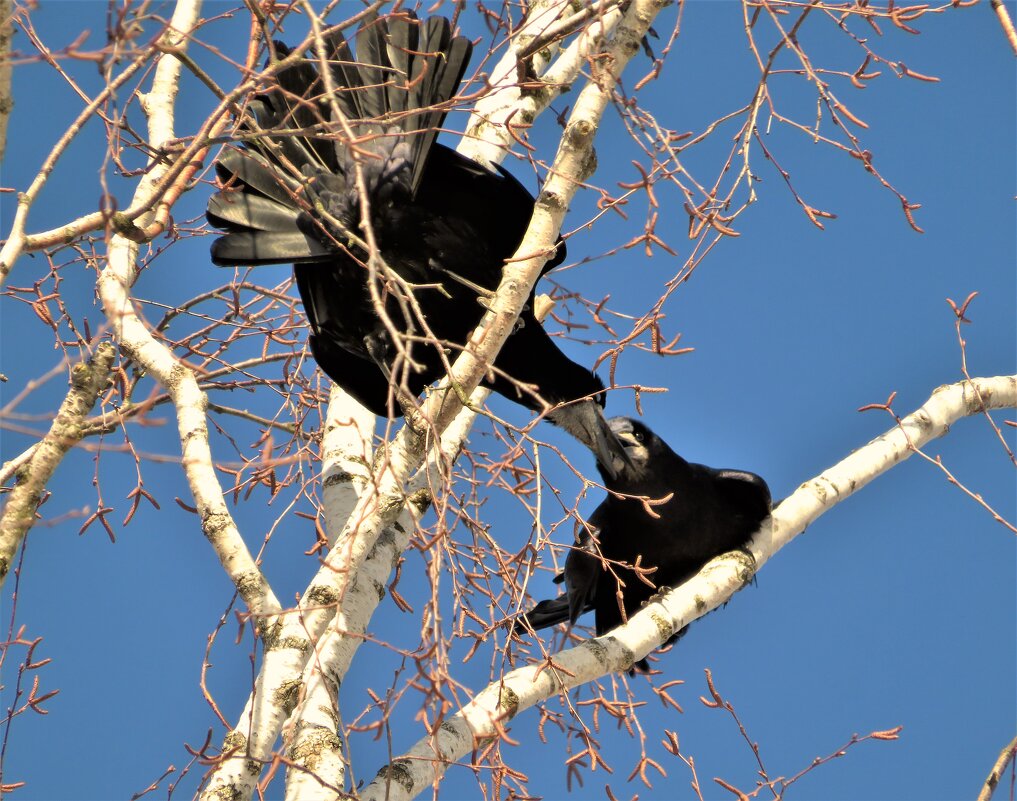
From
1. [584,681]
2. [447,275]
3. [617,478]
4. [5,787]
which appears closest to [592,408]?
[617,478]

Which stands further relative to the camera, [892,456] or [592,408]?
[592,408]

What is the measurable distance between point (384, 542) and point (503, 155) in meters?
1.66

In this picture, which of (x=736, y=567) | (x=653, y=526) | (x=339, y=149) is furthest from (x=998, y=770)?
(x=339, y=149)

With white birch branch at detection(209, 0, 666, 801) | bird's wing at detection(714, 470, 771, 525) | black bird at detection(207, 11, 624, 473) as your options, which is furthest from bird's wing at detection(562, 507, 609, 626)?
white birch branch at detection(209, 0, 666, 801)

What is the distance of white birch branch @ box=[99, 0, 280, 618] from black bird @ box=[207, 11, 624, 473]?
0.31 metres

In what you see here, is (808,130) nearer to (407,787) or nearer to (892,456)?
(892,456)

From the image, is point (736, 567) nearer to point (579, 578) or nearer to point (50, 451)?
point (579, 578)

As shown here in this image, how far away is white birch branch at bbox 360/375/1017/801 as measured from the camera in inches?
111

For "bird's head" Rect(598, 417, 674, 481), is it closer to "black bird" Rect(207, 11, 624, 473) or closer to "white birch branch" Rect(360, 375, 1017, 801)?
"black bird" Rect(207, 11, 624, 473)

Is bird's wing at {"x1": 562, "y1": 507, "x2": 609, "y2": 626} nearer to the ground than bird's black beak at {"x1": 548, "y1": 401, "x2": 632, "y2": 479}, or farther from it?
nearer to the ground

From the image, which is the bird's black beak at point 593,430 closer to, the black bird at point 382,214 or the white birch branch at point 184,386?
the black bird at point 382,214

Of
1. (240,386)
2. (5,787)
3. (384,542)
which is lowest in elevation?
(5,787)

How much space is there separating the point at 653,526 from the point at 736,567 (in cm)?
74

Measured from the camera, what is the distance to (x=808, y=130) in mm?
3127
